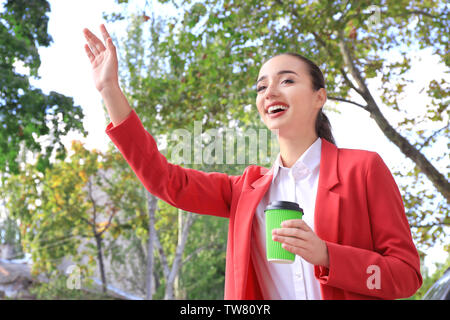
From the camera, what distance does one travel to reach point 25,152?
12.2 metres

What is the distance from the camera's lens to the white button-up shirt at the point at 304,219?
4.18ft

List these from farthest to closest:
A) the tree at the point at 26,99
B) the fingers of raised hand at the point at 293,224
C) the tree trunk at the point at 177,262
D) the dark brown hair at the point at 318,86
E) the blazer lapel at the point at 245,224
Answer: the tree trunk at the point at 177,262
the tree at the point at 26,99
the dark brown hair at the point at 318,86
the blazer lapel at the point at 245,224
the fingers of raised hand at the point at 293,224

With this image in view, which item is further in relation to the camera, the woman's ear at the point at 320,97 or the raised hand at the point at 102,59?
the woman's ear at the point at 320,97

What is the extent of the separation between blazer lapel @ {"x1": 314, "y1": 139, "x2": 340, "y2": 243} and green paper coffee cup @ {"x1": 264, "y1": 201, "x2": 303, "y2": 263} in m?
0.14

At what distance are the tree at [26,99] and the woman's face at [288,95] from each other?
15.4ft

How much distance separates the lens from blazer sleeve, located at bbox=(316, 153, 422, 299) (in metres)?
1.16

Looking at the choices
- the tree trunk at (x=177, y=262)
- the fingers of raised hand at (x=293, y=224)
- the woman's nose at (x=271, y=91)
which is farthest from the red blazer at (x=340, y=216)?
the tree trunk at (x=177, y=262)

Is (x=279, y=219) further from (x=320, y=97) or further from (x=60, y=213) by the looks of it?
(x=60, y=213)

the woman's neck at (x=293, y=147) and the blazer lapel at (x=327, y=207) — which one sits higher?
the woman's neck at (x=293, y=147)

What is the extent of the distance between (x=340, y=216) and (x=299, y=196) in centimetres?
17

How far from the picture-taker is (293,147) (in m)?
1.54

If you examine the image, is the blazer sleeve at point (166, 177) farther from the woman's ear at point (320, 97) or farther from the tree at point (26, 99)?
the tree at point (26, 99)
